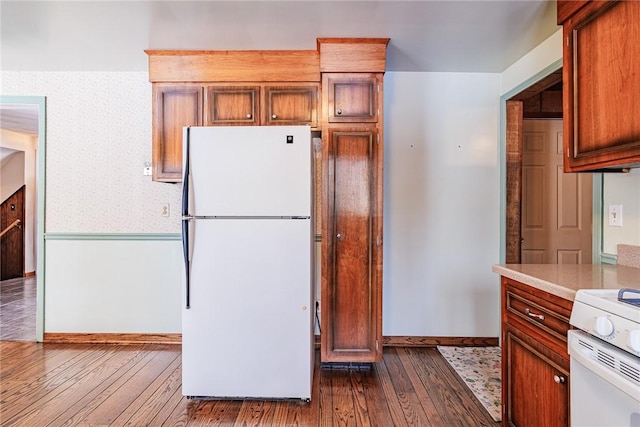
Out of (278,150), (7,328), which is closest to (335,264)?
(278,150)

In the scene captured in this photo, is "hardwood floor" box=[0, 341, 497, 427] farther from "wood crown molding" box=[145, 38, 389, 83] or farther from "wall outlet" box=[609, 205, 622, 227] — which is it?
"wood crown molding" box=[145, 38, 389, 83]

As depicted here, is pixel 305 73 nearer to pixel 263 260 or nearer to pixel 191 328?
pixel 263 260

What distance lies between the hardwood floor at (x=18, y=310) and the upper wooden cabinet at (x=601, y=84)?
14.3ft

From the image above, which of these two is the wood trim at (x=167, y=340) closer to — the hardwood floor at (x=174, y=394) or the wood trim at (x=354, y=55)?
the hardwood floor at (x=174, y=394)

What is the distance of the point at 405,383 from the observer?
7.82 feet

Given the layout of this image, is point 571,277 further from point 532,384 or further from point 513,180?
point 513,180

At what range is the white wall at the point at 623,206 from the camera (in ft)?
5.77

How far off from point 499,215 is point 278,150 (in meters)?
2.07

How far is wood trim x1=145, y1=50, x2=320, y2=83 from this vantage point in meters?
2.56

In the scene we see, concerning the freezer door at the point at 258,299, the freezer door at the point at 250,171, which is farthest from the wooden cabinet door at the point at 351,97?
the freezer door at the point at 258,299

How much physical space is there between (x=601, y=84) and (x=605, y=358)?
3.92ft

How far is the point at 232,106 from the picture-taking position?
2586 millimetres

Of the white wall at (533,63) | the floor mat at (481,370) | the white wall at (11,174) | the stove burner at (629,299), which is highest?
the white wall at (533,63)

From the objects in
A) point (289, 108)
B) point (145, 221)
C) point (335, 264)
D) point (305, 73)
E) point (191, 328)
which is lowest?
point (191, 328)
